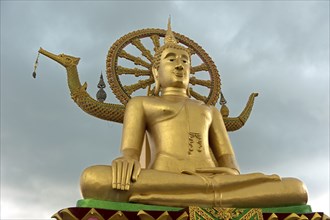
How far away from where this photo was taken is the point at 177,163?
4406 mm

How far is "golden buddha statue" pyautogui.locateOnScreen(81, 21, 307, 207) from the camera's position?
11.9ft

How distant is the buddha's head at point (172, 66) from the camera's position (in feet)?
16.9

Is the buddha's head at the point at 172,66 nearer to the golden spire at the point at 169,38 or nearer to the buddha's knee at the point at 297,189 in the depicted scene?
the golden spire at the point at 169,38

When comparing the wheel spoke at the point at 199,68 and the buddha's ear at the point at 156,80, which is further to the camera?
the wheel spoke at the point at 199,68

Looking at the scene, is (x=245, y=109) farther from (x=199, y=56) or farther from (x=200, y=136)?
(x=200, y=136)

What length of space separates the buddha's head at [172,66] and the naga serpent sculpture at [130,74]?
411mm

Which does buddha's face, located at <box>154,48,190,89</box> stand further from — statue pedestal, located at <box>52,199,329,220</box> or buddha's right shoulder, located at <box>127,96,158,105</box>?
statue pedestal, located at <box>52,199,329,220</box>

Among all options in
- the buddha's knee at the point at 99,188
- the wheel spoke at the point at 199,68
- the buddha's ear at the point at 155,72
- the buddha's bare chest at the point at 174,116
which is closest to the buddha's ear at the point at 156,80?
the buddha's ear at the point at 155,72

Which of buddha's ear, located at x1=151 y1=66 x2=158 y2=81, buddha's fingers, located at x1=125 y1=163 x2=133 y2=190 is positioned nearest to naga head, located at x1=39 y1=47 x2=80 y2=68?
buddha's ear, located at x1=151 y1=66 x2=158 y2=81

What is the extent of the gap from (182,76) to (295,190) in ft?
6.54

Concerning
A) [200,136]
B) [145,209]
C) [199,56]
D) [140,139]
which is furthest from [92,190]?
[199,56]

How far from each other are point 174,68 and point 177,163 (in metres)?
1.29

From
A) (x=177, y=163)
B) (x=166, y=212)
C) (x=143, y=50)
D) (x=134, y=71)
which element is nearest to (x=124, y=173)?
(x=166, y=212)

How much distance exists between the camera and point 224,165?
4.79 metres
